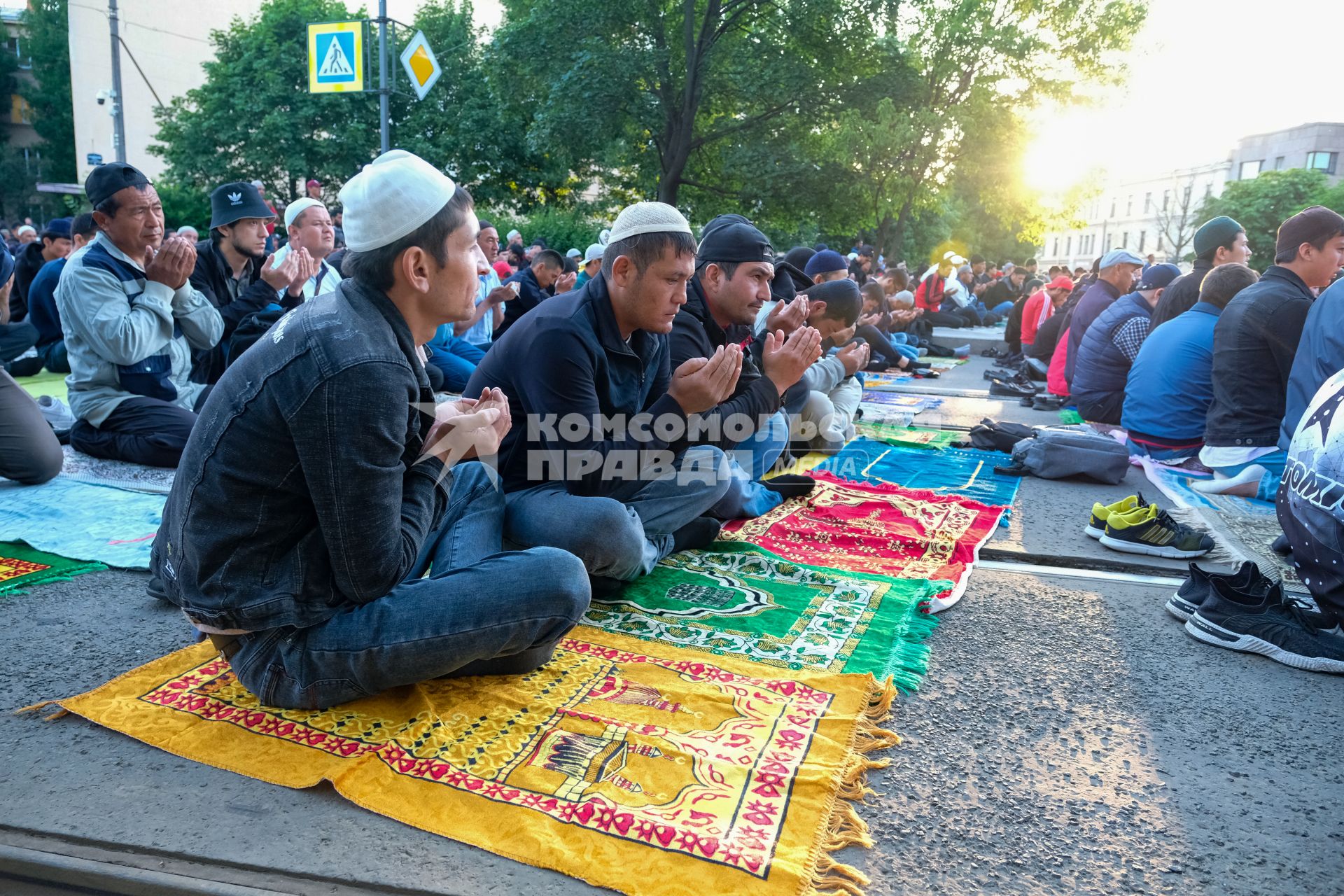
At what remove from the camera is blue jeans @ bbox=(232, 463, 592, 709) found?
2314 mm

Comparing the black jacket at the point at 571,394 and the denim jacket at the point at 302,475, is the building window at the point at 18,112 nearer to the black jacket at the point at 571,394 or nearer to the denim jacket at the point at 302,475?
the black jacket at the point at 571,394

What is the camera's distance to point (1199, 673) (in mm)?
3012

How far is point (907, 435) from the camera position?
A: 7465mm

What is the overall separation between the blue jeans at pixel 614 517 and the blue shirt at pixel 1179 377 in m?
4.04

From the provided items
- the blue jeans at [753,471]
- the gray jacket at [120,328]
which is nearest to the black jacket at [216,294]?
the gray jacket at [120,328]

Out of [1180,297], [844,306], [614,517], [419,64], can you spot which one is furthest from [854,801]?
[419,64]

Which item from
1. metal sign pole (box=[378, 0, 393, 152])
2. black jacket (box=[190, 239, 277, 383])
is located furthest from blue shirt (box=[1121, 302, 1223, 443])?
metal sign pole (box=[378, 0, 393, 152])

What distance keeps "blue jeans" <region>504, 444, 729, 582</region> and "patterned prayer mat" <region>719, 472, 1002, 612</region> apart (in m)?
0.61

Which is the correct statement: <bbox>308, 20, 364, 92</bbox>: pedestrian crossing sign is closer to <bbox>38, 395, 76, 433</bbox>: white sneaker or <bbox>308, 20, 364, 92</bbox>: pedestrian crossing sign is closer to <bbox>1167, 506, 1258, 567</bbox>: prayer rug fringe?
<bbox>38, 395, 76, 433</bbox>: white sneaker

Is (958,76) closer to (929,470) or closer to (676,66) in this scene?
(676,66)

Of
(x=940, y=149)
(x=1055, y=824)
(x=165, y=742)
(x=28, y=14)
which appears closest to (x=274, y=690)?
(x=165, y=742)

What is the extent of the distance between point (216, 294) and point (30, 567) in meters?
2.54

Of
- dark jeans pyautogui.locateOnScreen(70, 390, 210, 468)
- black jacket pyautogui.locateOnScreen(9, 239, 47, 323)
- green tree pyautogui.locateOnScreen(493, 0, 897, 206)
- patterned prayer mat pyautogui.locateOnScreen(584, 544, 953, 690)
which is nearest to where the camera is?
patterned prayer mat pyautogui.locateOnScreen(584, 544, 953, 690)

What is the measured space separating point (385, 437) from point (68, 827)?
1.09 metres
